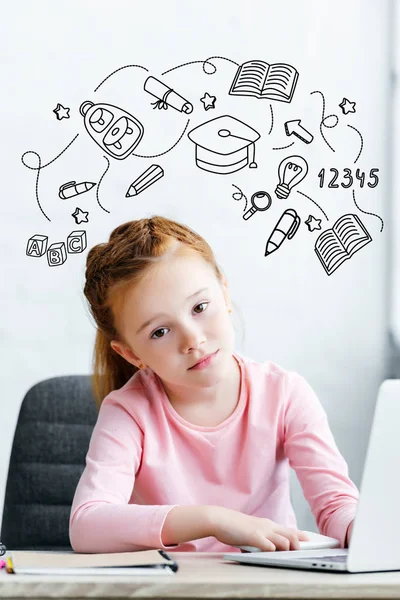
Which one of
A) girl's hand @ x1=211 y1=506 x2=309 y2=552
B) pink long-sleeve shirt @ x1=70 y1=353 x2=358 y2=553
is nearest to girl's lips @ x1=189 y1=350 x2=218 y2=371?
pink long-sleeve shirt @ x1=70 y1=353 x2=358 y2=553

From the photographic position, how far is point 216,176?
5.34 feet

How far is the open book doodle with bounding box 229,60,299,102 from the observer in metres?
1.36

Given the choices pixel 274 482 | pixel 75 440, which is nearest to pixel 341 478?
pixel 274 482

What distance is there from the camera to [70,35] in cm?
171

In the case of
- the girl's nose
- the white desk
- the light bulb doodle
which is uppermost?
the light bulb doodle

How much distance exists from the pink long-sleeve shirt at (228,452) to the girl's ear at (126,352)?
46 millimetres

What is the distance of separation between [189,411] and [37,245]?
17.4 inches

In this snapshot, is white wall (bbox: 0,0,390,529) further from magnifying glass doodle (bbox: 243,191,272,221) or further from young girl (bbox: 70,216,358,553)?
young girl (bbox: 70,216,358,553)

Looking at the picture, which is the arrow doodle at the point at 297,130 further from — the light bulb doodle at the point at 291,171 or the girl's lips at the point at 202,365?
the girl's lips at the point at 202,365

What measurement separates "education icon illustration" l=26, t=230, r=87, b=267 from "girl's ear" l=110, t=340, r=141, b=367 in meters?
0.24

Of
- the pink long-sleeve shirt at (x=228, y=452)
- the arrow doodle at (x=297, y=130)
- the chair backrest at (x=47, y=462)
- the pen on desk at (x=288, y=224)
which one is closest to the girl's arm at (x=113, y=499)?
the pink long-sleeve shirt at (x=228, y=452)

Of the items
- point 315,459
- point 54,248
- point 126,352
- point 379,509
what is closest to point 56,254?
point 54,248

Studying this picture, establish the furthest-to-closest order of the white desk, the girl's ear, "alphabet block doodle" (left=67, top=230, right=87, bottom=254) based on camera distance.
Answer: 1. "alphabet block doodle" (left=67, top=230, right=87, bottom=254)
2. the girl's ear
3. the white desk

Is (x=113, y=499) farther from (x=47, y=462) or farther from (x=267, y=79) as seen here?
(x=267, y=79)
